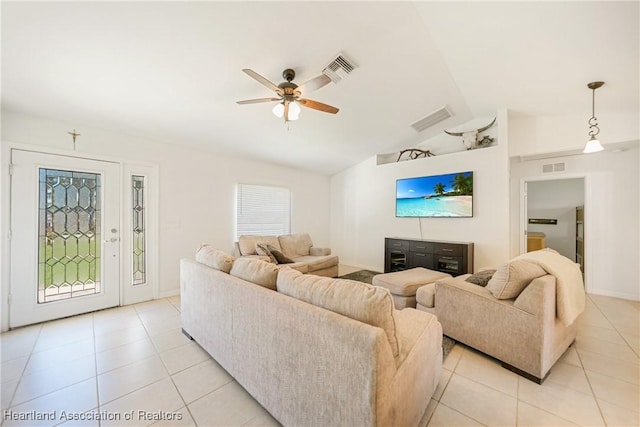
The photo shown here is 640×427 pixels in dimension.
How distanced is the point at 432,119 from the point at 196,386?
4.62 m

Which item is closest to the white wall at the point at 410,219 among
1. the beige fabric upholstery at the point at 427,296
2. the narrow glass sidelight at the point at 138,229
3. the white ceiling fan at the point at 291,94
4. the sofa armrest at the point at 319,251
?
the sofa armrest at the point at 319,251

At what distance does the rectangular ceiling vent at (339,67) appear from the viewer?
2548mm

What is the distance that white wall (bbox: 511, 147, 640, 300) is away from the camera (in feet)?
12.0

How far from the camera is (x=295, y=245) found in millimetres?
4832

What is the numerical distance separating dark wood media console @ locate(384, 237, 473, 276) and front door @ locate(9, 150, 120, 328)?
4.41 m

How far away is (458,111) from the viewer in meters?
4.08

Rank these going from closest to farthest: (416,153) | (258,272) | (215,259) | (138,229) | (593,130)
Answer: (258,272) → (215,259) → (593,130) → (138,229) → (416,153)

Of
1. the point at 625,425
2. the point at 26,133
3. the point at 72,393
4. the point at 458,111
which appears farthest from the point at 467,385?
the point at 26,133

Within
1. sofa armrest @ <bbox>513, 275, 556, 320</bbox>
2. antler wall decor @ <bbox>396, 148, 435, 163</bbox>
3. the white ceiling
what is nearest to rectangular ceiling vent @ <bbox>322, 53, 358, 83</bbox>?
the white ceiling

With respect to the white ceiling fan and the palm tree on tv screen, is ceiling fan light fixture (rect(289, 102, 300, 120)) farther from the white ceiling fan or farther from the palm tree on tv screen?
the palm tree on tv screen

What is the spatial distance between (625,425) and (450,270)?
273cm

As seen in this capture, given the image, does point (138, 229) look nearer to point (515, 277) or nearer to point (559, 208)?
point (515, 277)

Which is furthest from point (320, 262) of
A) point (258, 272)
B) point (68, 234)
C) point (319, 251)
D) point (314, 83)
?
point (68, 234)

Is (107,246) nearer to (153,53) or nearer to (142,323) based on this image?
(142,323)
